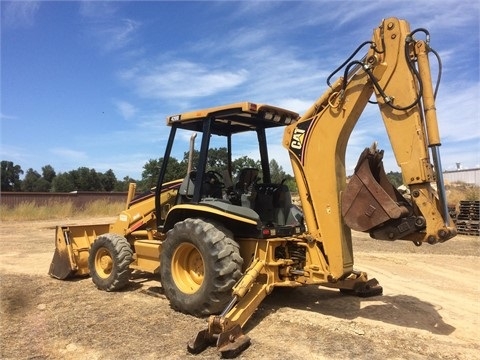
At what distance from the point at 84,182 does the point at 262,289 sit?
8177 cm

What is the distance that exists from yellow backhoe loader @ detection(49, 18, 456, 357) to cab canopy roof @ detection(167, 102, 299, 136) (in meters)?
0.02

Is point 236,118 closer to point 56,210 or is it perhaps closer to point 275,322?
point 275,322

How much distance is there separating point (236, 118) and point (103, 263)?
3.33m

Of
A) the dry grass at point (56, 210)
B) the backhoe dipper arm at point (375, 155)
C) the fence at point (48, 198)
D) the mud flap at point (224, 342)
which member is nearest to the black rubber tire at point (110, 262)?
the mud flap at point (224, 342)

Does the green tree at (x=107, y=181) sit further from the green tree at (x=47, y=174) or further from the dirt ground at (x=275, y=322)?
the dirt ground at (x=275, y=322)

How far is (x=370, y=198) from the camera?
16.1 feet

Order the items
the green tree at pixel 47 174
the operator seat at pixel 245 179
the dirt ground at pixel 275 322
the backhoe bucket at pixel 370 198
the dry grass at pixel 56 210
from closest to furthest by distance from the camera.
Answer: the dirt ground at pixel 275 322 → the backhoe bucket at pixel 370 198 → the operator seat at pixel 245 179 → the dry grass at pixel 56 210 → the green tree at pixel 47 174

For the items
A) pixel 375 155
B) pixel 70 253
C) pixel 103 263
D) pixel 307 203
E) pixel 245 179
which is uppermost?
pixel 375 155

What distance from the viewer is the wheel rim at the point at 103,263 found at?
23.9ft

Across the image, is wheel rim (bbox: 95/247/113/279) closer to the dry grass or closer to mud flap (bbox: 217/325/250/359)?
mud flap (bbox: 217/325/250/359)

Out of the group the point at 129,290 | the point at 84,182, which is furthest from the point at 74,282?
the point at 84,182

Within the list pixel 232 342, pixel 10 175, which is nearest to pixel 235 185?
pixel 232 342

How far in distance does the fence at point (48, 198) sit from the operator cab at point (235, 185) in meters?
22.5

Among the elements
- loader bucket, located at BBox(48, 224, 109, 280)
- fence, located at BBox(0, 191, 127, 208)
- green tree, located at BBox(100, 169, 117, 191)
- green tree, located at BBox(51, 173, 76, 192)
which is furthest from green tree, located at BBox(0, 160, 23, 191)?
loader bucket, located at BBox(48, 224, 109, 280)
